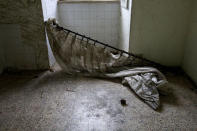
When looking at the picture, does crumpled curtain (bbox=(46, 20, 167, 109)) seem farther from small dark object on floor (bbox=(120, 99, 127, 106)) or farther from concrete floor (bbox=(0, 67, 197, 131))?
small dark object on floor (bbox=(120, 99, 127, 106))

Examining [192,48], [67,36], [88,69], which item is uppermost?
[67,36]

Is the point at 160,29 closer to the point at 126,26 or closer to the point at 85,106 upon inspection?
the point at 126,26

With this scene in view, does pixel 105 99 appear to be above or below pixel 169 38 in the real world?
below

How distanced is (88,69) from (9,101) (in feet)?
3.64

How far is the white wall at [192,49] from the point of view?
2365 mm

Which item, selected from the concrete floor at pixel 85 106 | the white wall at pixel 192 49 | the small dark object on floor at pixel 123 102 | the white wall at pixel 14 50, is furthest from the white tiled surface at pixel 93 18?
the small dark object on floor at pixel 123 102

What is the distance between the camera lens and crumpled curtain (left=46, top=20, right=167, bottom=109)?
2.49 m

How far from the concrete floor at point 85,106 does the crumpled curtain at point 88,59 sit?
0.14 meters

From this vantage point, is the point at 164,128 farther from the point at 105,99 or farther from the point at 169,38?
the point at 169,38

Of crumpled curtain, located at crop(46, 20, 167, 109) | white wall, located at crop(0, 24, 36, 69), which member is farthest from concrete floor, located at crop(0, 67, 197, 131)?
white wall, located at crop(0, 24, 36, 69)

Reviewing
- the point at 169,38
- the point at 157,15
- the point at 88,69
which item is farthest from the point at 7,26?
the point at 169,38

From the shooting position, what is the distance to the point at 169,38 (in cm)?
265

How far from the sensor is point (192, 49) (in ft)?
8.02

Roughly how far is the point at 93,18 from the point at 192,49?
172cm
